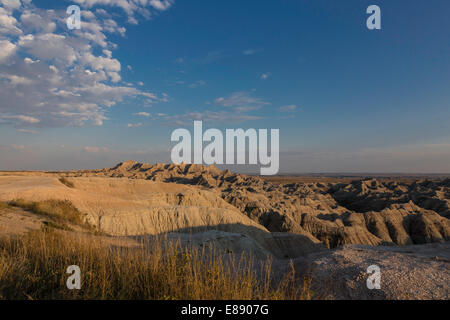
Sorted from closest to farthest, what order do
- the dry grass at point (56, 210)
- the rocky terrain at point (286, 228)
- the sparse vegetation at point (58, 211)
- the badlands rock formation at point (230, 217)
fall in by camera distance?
1. the rocky terrain at point (286, 228)
2. the sparse vegetation at point (58, 211)
3. the dry grass at point (56, 210)
4. the badlands rock formation at point (230, 217)

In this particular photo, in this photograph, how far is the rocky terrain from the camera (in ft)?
17.9

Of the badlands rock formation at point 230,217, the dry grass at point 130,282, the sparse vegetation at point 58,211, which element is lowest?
the badlands rock formation at point 230,217

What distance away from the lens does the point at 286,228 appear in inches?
1184

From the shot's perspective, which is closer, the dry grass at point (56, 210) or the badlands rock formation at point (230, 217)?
the dry grass at point (56, 210)

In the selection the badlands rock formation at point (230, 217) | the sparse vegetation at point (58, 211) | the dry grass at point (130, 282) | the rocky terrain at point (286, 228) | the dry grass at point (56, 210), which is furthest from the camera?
the badlands rock formation at point (230, 217)

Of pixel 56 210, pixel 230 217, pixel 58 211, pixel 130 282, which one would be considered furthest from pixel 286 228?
pixel 130 282

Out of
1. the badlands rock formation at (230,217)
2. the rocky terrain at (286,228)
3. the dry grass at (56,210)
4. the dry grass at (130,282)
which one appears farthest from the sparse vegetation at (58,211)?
the dry grass at (130,282)

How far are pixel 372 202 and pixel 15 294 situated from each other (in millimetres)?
57074

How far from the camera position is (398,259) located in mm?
6680

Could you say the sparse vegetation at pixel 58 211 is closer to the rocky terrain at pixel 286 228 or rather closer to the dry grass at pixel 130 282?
the rocky terrain at pixel 286 228

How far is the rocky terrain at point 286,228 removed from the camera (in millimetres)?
5465

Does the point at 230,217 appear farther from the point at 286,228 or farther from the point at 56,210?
the point at 56,210
